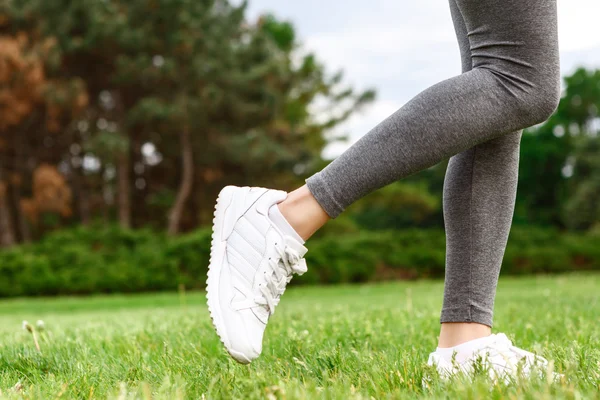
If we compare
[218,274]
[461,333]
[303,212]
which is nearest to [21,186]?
[218,274]

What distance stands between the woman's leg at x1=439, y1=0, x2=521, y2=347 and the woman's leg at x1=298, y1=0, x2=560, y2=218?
0.69 feet

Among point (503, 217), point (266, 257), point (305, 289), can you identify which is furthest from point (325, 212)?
point (305, 289)

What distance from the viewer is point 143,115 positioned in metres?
17.8

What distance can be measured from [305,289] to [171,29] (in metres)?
9.89

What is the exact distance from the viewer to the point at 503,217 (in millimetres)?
1579

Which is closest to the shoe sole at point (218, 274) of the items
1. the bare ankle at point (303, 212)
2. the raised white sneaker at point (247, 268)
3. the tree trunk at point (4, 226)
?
the raised white sneaker at point (247, 268)

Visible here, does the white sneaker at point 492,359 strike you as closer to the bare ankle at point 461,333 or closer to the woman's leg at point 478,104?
the bare ankle at point 461,333

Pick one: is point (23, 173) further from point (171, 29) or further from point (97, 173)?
point (171, 29)

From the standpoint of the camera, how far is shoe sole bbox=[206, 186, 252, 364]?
1365 mm

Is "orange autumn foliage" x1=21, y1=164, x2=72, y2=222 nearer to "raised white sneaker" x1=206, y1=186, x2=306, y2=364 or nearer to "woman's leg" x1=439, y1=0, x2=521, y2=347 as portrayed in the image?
"raised white sneaker" x1=206, y1=186, x2=306, y2=364

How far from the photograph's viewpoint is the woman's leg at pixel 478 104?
1.31 metres

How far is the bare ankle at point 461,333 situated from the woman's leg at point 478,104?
0.43 m

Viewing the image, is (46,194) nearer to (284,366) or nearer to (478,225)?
(284,366)

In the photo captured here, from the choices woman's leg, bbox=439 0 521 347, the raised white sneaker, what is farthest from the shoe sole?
woman's leg, bbox=439 0 521 347
